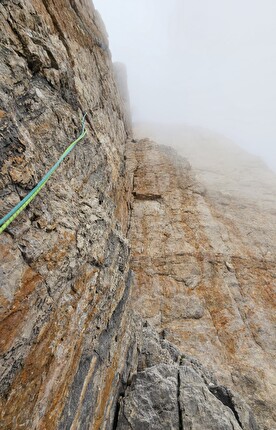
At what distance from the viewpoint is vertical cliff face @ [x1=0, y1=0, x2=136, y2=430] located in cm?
503

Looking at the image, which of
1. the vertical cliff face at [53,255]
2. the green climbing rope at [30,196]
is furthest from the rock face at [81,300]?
the green climbing rope at [30,196]


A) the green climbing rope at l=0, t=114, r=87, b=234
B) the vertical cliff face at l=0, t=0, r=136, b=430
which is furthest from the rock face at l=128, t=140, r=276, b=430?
the green climbing rope at l=0, t=114, r=87, b=234

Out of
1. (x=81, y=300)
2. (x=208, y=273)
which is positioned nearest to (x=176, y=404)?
(x=81, y=300)

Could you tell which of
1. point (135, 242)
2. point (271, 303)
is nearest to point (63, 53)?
point (135, 242)

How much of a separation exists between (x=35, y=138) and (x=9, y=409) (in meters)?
6.01

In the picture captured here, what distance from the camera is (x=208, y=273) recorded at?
19.5 m

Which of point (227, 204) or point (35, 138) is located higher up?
point (35, 138)

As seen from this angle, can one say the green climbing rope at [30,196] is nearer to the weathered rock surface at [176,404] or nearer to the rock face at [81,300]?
the rock face at [81,300]

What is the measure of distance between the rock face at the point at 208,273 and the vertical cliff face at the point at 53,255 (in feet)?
23.4

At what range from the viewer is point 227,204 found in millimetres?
26672

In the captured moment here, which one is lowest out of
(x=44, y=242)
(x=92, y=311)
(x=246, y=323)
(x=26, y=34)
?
(x=246, y=323)

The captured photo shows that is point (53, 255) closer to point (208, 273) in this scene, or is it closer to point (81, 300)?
point (81, 300)

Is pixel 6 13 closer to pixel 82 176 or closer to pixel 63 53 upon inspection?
pixel 63 53

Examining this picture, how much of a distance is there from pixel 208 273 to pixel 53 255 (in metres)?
15.7
